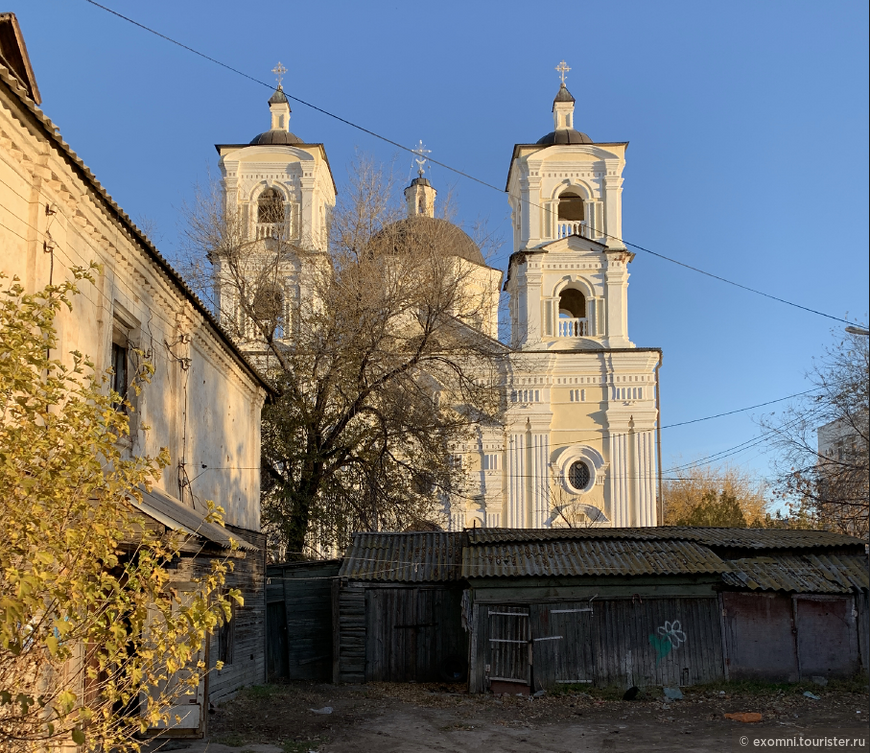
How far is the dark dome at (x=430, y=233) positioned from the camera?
24.4 m

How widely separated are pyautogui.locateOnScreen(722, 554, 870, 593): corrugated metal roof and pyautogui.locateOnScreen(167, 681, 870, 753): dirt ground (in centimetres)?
181

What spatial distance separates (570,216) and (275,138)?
480 inches

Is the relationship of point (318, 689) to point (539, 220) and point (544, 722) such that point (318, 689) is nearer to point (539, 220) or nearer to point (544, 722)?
point (544, 722)

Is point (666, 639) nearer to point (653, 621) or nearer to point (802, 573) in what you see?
point (653, 621)

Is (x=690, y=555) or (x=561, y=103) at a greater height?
(x=561, y=103)

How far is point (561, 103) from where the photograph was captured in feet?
126

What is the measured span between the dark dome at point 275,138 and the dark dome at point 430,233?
40.8ft

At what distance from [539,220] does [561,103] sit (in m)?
5.33

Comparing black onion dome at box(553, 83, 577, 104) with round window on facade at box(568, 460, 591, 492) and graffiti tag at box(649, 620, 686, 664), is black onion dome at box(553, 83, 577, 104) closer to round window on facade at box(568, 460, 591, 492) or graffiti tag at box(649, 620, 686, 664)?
round window on facade at box(568, 460, 591, 492)

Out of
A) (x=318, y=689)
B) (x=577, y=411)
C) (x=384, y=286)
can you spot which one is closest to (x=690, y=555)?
(x=318, y=689)

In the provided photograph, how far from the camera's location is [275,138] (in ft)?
120

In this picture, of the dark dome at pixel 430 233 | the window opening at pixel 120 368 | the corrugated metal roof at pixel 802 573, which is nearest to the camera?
the window opening at pixel 120 368

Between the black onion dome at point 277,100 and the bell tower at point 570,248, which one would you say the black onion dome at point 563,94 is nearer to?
the bell tower at point 570,248

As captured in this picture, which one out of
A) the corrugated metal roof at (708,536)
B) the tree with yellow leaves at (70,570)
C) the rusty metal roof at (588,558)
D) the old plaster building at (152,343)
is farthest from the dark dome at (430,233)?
the tree with yellow leaves at (70,570)
